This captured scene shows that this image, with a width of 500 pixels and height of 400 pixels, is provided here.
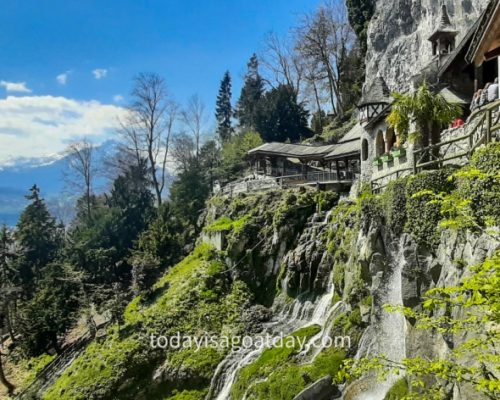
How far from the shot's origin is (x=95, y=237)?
129 ft

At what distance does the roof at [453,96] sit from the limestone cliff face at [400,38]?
18022 millimetres

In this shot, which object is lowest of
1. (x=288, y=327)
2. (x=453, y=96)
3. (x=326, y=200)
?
(x=288, y=327)

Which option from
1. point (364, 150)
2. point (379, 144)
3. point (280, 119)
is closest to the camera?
point (379, 144)

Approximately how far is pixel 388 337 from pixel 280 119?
40817 millimetres

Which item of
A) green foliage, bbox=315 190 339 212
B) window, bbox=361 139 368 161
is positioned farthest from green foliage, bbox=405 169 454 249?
window, bbox=361 139 368 161

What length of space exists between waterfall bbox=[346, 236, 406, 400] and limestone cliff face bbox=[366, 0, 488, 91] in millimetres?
29467

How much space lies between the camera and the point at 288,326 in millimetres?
18531

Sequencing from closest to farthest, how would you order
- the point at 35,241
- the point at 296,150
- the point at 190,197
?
1. the point at 296,150
2. the point at 190,197
3. the point at 35,241

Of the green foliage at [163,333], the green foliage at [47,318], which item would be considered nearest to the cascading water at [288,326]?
the green foliage at [163,333]

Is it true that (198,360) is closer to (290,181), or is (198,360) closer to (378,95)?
(290,181)

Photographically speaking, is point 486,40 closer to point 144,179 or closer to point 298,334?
point 298,334

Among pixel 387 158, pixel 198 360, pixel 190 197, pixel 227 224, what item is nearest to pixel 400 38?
pixel 190 197

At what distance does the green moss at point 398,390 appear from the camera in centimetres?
1048

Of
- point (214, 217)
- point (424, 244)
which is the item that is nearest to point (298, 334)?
point (424, 244)
